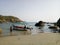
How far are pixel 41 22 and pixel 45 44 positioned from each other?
77.3 metres

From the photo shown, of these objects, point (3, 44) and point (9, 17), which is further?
point (9, 17)

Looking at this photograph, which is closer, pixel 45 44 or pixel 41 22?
pixel 45 44

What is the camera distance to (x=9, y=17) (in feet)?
621

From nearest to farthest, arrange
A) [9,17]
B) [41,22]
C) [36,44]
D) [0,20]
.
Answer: [36,44] → [41,22] → [0,20] → [9,17]

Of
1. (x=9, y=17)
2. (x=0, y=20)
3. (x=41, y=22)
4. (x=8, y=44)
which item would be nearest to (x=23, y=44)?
(x=8, y=44)

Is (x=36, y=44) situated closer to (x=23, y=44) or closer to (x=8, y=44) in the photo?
(x=23, y=44)

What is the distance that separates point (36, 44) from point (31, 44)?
552 mm

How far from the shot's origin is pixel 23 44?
15531 mm

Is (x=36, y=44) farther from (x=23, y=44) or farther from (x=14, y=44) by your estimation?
(x=14, y=44)

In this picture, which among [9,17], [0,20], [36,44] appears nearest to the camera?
[36,44]

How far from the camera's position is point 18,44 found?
15555mm

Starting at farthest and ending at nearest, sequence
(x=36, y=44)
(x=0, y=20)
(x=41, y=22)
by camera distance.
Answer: (x=0, y=20) < (x=41, y=22) < (x=36, y=44)

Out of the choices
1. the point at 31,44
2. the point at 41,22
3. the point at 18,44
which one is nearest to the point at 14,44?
the point at 18,44

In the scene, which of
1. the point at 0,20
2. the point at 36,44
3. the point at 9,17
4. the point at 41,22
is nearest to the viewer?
the point at 36,44
